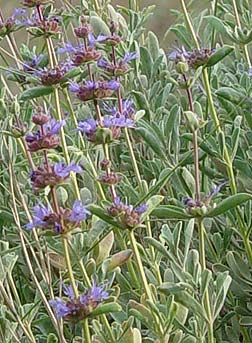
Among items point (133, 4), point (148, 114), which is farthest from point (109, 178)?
point (133, 4)

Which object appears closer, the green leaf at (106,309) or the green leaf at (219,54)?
the green leaf at (106,309)

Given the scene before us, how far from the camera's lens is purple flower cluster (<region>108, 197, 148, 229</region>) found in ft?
1.73

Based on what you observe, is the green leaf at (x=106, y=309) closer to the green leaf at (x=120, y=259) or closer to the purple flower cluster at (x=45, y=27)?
the green leaf at (x=120, y=259)

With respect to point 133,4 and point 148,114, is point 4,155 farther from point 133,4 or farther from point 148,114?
point 133,4

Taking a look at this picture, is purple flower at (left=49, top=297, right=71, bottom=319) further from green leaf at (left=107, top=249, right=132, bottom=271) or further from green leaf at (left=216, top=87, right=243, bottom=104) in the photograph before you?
green leaf at (left=216, top=87, right=243, bottom=104)

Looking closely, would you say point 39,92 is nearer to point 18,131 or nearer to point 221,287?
point 18,131

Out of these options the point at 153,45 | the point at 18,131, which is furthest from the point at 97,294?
the point at 153,45

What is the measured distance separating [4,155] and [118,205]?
20cm

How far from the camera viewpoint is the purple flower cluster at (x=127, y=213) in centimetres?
53

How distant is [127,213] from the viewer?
1.74 feet

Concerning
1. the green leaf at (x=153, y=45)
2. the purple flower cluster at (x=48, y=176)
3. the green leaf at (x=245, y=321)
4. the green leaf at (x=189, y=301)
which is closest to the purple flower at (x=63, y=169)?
the purple flower cluster at (x=48, y=176)

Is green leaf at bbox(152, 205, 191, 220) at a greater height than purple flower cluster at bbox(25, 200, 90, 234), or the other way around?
purple flower cluster at bbox(25, 200, 90, 234)

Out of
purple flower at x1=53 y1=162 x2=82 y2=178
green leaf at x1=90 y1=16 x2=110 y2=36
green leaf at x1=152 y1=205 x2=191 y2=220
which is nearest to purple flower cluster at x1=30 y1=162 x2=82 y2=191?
purple flower at x1=53 y1=162 x2=82 y2=178

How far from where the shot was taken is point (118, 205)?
1.76ft
